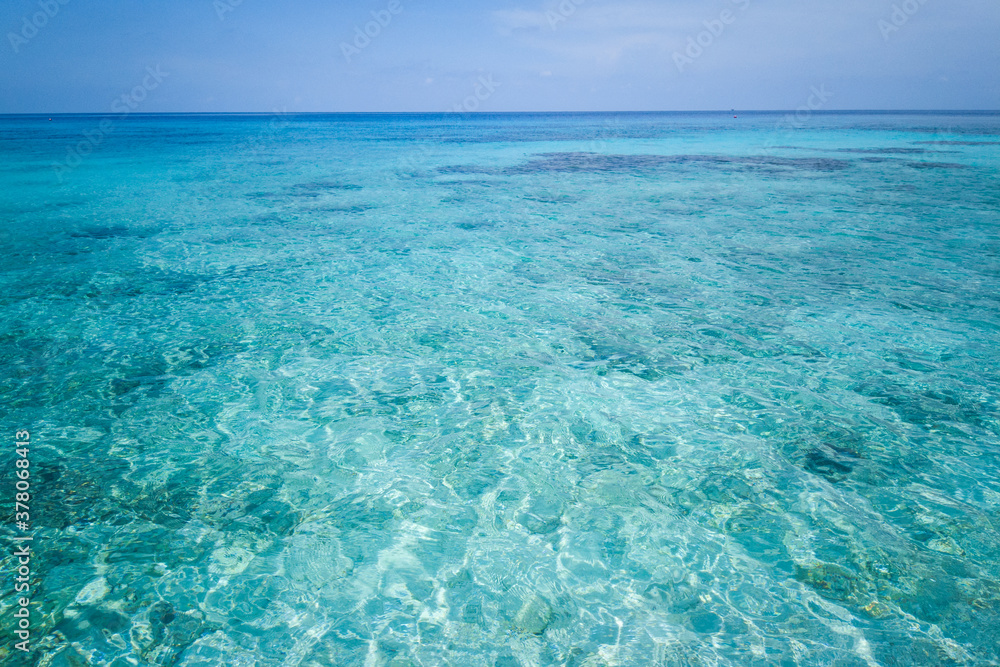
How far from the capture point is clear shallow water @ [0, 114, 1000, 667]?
3.87 meters

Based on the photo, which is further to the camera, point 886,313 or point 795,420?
point 886,313

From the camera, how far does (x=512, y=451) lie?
5898 mm

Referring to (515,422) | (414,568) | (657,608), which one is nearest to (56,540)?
(414,568)

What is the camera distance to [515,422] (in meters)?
6.38

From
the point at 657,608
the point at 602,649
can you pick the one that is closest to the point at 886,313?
the point at 657,608

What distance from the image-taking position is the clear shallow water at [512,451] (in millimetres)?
3871

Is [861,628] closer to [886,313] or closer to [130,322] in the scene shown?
[886,313]

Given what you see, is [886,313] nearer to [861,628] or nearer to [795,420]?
[795,420]

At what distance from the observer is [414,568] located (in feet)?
14.5

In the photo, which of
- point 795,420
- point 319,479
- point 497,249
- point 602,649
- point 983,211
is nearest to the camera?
point 602,649

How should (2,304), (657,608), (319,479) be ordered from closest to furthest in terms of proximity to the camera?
(657,608) < (319,479) < (2,304)

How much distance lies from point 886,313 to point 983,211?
12863 mm

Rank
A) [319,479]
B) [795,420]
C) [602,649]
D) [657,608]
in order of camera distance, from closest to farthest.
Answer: [602,649] → [657,608] → [319,479] → [795,420]

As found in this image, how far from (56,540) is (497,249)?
1100 centimetres
